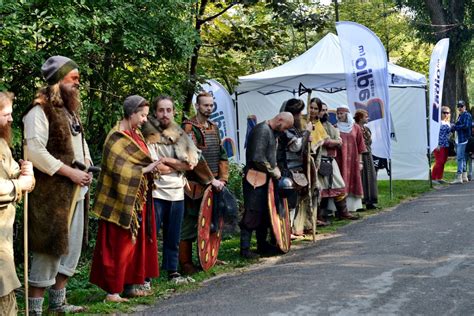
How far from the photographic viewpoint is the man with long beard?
16.0ft

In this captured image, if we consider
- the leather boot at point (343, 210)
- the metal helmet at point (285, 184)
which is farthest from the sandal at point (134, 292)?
the leather boot at point (343, 210)

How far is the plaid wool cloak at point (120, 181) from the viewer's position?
6.69 m

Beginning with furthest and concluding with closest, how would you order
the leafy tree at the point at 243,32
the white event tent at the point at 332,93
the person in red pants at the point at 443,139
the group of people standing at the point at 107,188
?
1. the person in red pants at the point at 443,139
2. the white event tent at the point at 332,93
3. the leafy tree at the point at 243,32
4. the group of people standing at the point at 107,188

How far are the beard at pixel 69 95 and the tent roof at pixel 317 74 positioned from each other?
10.9 meters

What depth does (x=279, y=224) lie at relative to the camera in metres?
9.33

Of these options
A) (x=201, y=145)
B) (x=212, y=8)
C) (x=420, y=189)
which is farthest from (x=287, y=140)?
(x=420, y=189)

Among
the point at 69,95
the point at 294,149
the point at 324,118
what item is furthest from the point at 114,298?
the point at 324,118

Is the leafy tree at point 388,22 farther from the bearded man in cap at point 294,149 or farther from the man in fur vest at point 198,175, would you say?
the man in fur vest at point 198,175

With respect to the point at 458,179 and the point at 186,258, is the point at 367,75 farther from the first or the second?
the point at 186,258

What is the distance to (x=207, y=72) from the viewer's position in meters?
14.0

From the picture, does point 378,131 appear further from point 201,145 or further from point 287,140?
point 201,145

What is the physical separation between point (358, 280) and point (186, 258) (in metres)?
1.93

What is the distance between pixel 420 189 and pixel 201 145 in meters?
10.1

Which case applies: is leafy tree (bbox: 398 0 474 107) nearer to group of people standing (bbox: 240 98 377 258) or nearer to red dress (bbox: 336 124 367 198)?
group of people standing (bbox: 240 98 377 258)
